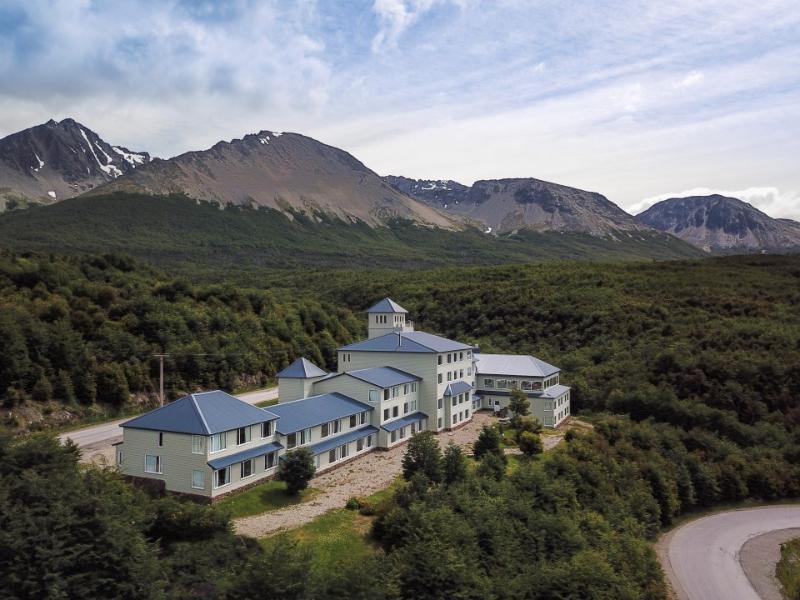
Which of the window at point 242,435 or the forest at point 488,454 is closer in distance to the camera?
the forest at point 488,454

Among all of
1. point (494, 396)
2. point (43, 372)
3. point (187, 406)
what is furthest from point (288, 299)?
point (187, 406)

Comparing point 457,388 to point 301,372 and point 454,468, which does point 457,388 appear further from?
point 454,468

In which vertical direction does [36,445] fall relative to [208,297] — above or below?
below

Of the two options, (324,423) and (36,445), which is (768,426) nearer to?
(324,423)

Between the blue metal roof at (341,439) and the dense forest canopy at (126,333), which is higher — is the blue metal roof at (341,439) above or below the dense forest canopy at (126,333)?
below

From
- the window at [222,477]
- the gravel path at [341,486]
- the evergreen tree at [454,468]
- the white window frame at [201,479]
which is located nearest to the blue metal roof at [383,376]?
the gravel path at [341,486]

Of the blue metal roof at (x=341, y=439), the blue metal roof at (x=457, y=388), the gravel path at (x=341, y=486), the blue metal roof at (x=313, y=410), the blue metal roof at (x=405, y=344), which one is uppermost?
the blue metal roof at (x=405, y=344)

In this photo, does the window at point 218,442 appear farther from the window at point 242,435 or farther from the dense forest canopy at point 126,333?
the dense forest canopy at point 126,333

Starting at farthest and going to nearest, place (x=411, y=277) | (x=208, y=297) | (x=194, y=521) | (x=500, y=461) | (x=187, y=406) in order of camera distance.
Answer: (x=411, y=277)
(x=208, y=297)
(x=500, y=461)
(x=187, y=406)
(x=194, y=521)
